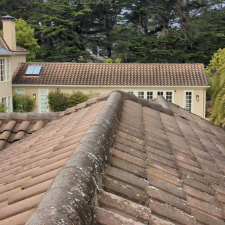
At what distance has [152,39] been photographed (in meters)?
40.3

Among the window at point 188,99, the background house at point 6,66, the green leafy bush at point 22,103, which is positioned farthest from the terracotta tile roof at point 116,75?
the background house at point 6,66

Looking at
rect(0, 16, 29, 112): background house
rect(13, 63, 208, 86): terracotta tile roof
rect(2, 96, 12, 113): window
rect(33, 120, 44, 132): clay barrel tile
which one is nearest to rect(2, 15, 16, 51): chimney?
rect(0, 16, 29, 112): background house

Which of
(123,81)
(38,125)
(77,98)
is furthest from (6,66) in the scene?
(38,125)

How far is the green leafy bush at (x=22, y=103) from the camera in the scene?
23406 mm

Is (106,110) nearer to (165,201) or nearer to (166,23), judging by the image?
(165,201)

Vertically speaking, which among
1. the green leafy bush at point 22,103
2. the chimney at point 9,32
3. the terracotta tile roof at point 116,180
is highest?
the chimney at point 9,32

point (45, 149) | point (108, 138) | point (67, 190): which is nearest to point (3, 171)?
point (45, 149)

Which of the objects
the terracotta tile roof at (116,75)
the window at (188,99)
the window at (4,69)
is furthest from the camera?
the window at (188,99)

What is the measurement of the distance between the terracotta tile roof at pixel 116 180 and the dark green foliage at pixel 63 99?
19450 millimetres

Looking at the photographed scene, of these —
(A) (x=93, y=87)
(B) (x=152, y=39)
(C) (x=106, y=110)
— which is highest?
(B) (x=152, y=39)

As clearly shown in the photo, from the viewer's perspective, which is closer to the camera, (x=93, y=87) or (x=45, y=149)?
(x=45, y=149)

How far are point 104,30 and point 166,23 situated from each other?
785cm

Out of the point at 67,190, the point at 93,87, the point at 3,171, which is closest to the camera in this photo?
the point at 67,190

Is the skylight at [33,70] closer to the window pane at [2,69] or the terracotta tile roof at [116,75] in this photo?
the terracotta tile roof at [116,75]
